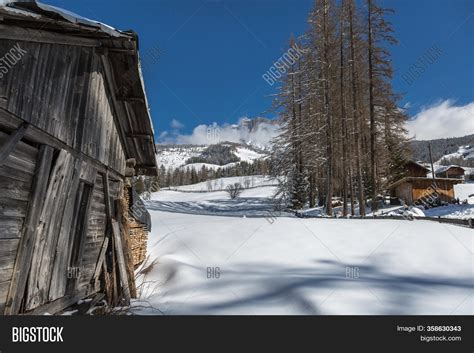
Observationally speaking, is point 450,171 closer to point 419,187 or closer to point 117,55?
point 419,187

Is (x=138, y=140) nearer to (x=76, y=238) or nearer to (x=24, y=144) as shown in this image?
(x=76, y=238)

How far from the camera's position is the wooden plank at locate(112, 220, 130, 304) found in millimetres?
7113

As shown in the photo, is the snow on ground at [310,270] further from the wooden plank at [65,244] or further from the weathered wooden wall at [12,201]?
the weathered wooden wall at [12,201]

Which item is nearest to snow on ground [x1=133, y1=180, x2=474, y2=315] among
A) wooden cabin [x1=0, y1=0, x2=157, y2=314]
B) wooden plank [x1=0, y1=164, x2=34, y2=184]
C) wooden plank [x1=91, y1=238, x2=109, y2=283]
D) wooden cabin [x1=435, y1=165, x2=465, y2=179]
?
wooden plank [x1=91, y1=238, x2=109, y2=283]

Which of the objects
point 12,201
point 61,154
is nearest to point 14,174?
point 12,201

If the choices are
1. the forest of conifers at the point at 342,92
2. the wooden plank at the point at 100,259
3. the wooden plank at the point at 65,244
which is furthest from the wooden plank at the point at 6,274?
the forest of conifers at the point at 342,92

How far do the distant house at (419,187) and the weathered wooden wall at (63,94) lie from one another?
106ft

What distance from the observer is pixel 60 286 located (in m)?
5.27

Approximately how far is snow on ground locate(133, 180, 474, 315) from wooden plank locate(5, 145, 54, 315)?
256cm

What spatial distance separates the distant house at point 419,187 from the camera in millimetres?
34625

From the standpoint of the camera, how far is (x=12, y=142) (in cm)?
378

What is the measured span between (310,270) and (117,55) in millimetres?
6383

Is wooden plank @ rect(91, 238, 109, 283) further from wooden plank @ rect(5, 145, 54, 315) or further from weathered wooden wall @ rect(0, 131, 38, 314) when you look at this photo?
weathered wooden wall @ rect(0, 131, 38, 314)
